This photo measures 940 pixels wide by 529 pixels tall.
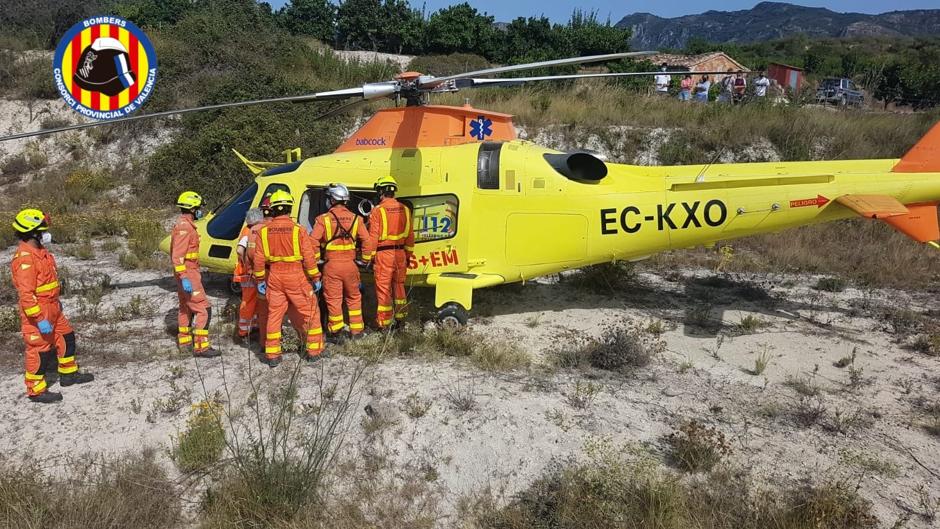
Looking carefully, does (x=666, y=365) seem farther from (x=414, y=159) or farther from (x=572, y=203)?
(x=414, y=159)

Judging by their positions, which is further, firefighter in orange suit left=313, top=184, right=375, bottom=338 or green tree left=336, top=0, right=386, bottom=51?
green tree left=336, top=0, right=386, bottom=51

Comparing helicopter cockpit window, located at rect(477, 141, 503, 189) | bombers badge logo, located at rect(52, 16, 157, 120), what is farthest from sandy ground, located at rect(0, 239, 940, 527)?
bombers badge logo, located at rect(52, 16, 157, 120)

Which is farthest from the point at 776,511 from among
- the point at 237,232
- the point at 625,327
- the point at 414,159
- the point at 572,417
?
the point at 237,232

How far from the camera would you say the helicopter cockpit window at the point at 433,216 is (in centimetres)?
704

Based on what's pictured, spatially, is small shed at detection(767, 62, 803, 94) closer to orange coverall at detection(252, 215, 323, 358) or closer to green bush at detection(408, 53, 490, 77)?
green bush at detection(408, 53, 490, 77)

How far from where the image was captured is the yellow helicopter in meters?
6.67

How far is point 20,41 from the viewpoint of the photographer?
19.0 m

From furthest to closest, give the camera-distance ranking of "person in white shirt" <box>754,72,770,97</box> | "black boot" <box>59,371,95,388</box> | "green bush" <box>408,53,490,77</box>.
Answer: "green bush" <box>408,53,490,77</box>
"person in white shirt" <box>754,72,770,97</box>
"black boot" <box>59,371,95,388</box>

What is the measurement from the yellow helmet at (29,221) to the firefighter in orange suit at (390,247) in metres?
3.22

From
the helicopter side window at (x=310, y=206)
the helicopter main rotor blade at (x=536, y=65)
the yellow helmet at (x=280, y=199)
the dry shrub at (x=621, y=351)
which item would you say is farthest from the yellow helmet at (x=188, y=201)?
the dry shrub at (x=621, y=351)

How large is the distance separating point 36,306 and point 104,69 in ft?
39.8

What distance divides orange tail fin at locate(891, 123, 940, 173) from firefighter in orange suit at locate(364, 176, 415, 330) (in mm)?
6153

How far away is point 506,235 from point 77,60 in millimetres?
14514

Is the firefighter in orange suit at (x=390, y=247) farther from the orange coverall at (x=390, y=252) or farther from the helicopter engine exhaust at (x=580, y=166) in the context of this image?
the helicopter engine exhaust at (x=580, y=166)
